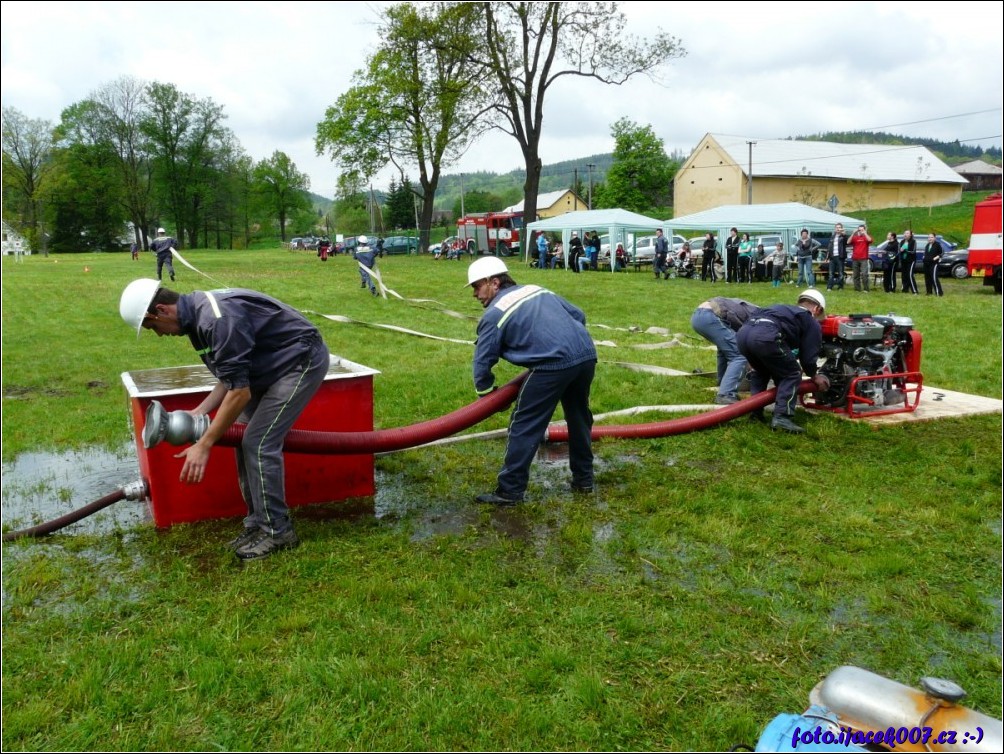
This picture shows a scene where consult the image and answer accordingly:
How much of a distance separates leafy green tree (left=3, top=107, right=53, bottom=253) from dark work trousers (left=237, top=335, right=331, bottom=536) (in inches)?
2651

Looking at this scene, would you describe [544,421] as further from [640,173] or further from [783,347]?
[640,173]

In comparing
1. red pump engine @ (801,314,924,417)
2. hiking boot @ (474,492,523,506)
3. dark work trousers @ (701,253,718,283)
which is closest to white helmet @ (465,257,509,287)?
hiking boot @ (474,492,523,506)

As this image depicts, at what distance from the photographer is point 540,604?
389 centimetres

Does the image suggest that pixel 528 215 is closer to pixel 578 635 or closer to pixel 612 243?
pixel 612 243

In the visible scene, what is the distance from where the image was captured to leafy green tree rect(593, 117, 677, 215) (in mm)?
76500

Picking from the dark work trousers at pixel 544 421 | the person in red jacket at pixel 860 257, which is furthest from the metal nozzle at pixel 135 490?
the person in red jacket at pixel 860 257

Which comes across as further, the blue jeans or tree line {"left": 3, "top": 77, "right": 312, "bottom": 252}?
tree line {"left": 3, "top": 77, "right": 312, "bottom": 252}

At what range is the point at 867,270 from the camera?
19969 mm

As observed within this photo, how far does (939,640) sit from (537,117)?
1457 inches

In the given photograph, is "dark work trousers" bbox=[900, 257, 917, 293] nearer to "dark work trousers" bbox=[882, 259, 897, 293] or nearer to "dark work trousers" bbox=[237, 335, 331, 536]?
"dark work trousers" bbox=[882, 259, 897, 293]

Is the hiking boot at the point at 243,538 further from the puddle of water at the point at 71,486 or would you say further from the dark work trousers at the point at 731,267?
the dark work trousers at the point at 731,267

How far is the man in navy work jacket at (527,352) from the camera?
4.95 m

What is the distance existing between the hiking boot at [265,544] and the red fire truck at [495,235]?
3997cm

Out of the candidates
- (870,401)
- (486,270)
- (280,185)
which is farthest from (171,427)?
(280,185)
